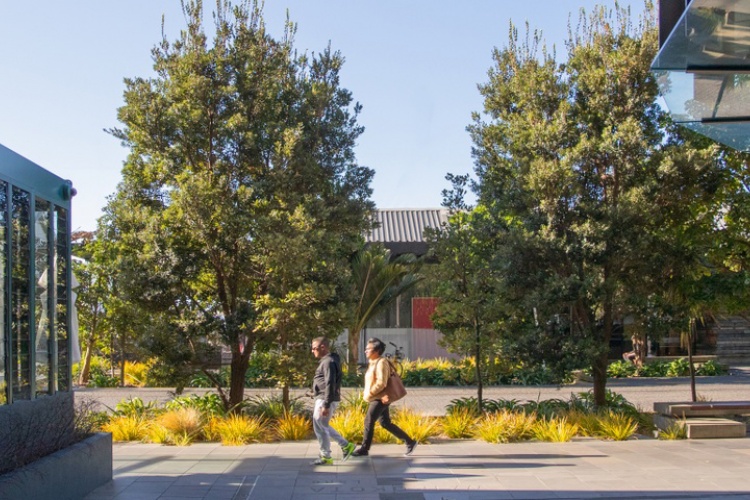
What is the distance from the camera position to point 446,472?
371 inches

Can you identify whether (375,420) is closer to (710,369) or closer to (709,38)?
(709,38)

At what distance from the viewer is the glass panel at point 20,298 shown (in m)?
7.98

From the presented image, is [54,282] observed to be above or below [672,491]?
above

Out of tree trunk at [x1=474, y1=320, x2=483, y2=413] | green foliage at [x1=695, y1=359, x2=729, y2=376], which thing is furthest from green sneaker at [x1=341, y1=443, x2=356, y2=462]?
green foliage at [x1=695, y1=359, x2=729, y2=376]

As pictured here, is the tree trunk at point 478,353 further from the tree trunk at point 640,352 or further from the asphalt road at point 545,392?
the tree trunk at point 640,352

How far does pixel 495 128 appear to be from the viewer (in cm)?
1464

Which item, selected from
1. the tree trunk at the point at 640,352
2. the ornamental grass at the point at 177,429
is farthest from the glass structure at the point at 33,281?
the tree trunk at the point at 640,352

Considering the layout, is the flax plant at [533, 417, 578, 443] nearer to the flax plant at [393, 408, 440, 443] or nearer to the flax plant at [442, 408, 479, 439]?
the flax plant at [442, 408, 479, 439]

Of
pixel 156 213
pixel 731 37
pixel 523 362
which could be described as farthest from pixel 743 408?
pixel 156 213

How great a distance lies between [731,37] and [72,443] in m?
7.19

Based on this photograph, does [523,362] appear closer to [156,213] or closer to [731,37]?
[156,213]

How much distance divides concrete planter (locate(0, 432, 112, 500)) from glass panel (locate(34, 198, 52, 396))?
88cm

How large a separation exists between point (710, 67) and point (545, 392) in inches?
616

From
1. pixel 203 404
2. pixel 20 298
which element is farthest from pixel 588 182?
pixel 20 298
